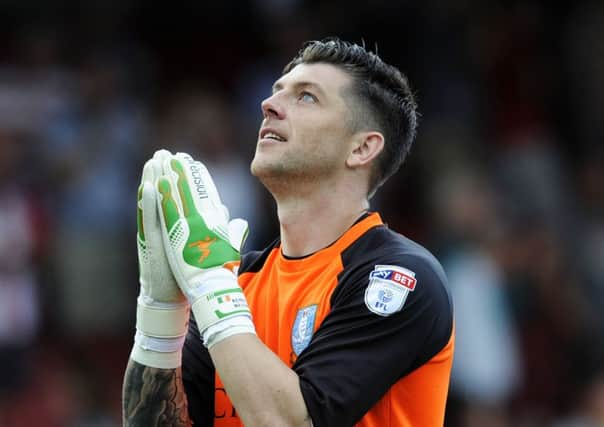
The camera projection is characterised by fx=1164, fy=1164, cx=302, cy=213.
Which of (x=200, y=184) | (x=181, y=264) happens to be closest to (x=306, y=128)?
(x=200, y=184)

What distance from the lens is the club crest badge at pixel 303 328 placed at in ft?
12.7

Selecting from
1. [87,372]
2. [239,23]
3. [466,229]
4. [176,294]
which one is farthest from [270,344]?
[239,23]

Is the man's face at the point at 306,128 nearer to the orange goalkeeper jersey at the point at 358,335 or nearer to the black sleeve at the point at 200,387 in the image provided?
the orange goalkeeper jersey at the point at 358,335

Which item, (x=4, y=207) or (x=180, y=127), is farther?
(x=180, y=127)

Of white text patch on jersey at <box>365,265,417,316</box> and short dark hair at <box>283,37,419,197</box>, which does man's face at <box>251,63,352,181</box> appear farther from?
white text patch on jersey at <box>365,265,417,316</box>

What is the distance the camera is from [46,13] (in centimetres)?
1061

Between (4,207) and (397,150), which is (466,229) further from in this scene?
(397,150)

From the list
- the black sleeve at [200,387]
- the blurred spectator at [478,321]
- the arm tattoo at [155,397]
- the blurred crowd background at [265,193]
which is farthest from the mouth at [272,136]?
the blurred spectator at [478,321]

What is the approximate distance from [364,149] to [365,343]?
2.99 feet

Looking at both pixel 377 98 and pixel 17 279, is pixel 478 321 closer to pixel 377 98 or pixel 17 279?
pixel 17 279

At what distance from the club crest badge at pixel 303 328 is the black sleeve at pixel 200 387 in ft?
1.23

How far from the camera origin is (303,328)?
153 inches

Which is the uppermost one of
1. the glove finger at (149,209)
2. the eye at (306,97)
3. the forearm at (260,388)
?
the eye at (306,97)

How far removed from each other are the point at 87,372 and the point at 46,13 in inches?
138
